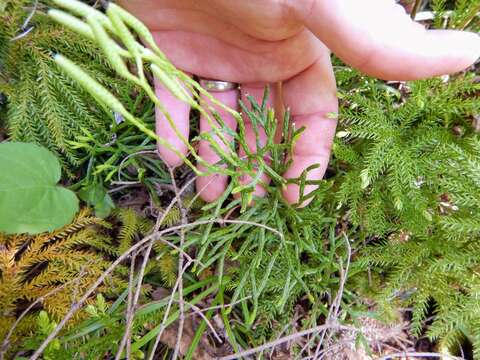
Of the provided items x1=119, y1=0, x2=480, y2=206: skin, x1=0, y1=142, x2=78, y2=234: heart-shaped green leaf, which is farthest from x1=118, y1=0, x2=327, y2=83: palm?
x1=0, y1=142, x2=78, y2=234: heart-shaped green leaf

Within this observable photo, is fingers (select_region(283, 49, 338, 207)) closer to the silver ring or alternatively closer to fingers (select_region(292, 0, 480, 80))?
the silver ring

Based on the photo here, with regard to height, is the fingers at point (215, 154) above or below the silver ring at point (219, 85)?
below

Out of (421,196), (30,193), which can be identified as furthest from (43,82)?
(421,196)

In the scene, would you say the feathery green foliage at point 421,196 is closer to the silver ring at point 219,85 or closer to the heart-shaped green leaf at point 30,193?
the silver ring at point 219,85

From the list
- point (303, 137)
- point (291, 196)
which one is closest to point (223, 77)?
point (303, 137)

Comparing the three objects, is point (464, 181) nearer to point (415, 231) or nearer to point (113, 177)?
point (415, 231)

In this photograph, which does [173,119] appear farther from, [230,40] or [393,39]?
[393,39]

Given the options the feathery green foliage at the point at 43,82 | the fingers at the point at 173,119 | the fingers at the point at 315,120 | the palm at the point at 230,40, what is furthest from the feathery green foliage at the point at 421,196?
the feathery green foliage at the point at 43,82
